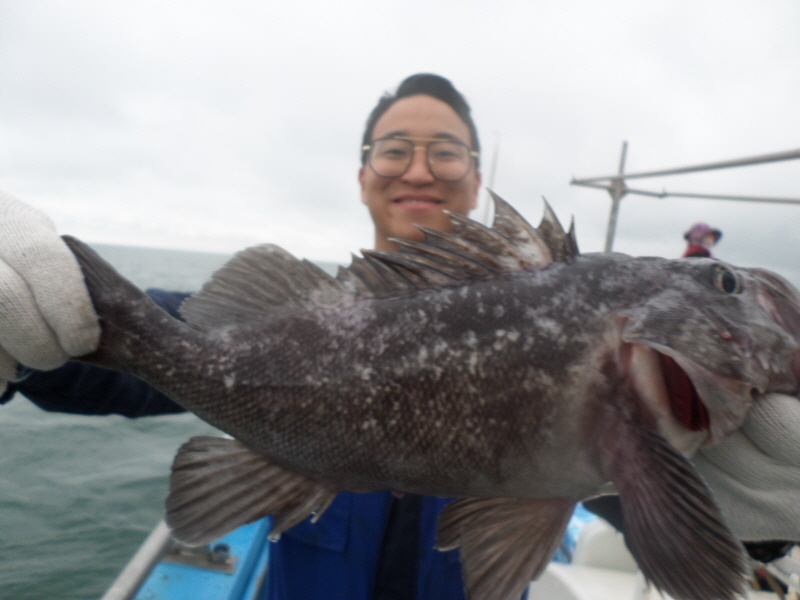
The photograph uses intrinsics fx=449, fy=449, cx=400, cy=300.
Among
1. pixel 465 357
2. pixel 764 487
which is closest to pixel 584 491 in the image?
pixel 465 357

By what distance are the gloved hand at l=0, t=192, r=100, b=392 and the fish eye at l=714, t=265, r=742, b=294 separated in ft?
5.73

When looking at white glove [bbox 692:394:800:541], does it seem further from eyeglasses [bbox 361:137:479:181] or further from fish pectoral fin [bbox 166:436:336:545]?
eyeglasses [bbox 361:137:479:181]

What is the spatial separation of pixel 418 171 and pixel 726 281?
5.01 feet

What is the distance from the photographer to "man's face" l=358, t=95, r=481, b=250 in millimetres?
2434

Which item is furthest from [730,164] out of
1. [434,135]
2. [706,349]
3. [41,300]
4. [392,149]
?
[41,300]

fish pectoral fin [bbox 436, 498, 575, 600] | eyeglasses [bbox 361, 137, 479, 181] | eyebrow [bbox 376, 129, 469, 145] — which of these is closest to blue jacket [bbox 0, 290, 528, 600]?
fish pectoral fin [bbox 436, 498, 575, 600]

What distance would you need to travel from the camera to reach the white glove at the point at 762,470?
1282mm

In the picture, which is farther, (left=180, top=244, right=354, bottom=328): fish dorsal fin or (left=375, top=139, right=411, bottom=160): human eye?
(left=375, top=139, right=411, bottom=160): human eye

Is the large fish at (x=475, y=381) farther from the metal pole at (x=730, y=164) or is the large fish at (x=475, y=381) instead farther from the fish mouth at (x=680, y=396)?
the metal pole at (x=730, y=164)

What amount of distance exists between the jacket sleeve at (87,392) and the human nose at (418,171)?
1407 millimetres

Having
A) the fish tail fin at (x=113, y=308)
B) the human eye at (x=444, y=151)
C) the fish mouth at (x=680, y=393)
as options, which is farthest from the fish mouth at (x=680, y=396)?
the human eye at (x=444, y=151)

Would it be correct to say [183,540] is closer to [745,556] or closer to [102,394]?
[102,394]

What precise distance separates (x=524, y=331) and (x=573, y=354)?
143 mm

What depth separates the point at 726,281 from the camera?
4.21 ft
